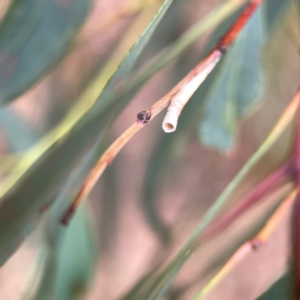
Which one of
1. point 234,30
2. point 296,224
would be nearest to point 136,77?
point 234,30

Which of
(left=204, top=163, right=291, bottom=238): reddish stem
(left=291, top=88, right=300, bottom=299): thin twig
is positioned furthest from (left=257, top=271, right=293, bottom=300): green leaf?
(left=204, top=163, right=291, bottom=238): reddish stem

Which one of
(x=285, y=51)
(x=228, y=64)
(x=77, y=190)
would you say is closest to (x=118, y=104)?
(x=77, y=190)

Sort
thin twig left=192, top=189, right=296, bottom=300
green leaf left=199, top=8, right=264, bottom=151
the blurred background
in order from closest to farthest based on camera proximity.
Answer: thin twig left=192, top=189, right=296, bottom=300 < green leaf left=199, top=8, right=264, bottom=151 < the blurred background

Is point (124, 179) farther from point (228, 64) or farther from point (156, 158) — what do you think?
point (228, 64)

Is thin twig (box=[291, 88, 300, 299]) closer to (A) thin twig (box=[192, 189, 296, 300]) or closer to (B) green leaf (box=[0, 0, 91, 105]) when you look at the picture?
(A) thin twig (box=[192, 189, 296, 300])

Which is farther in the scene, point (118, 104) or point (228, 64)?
point (228, 64)

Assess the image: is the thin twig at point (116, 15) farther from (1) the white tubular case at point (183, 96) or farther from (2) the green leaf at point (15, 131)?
(1) the white tubular case at point (183, 96)
